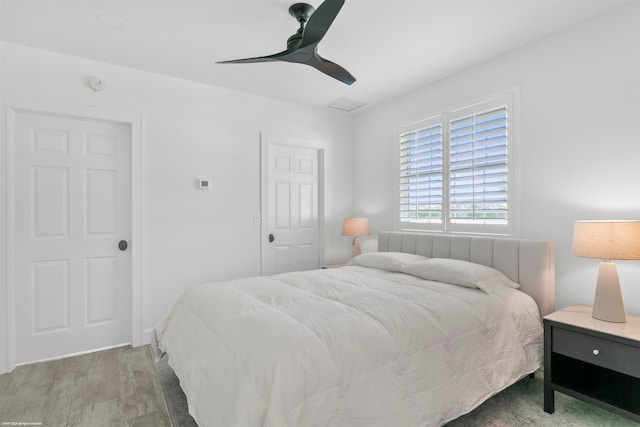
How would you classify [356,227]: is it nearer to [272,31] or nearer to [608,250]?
[272,31]

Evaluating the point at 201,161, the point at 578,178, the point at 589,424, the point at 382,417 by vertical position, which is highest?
the point at 201,161

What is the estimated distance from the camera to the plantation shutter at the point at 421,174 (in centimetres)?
355

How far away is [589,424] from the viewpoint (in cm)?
198

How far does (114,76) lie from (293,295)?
2.73m

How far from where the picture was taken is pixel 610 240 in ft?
6.54

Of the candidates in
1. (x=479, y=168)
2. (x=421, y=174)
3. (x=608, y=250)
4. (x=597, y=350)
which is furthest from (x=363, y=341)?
(x=421, y=174)

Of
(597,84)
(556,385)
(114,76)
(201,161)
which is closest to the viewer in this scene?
Answer: (556,385)

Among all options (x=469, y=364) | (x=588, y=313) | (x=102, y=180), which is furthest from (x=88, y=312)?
(x=588, y=313)

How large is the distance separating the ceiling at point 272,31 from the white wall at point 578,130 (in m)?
0.17

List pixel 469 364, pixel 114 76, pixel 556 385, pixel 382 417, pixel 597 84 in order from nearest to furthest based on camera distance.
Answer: pixel 382 417, pixel 469 364, pixel 556 385, pixel 597 84, pixel 114 76

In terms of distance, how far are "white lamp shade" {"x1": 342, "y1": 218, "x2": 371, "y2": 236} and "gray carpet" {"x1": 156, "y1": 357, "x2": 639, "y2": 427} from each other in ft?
7.32

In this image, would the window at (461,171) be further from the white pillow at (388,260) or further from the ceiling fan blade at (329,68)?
the ceiling fan blade at (329,68)

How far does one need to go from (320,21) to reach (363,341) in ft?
5.64

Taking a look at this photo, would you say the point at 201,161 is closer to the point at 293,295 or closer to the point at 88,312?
the point at 88,312
